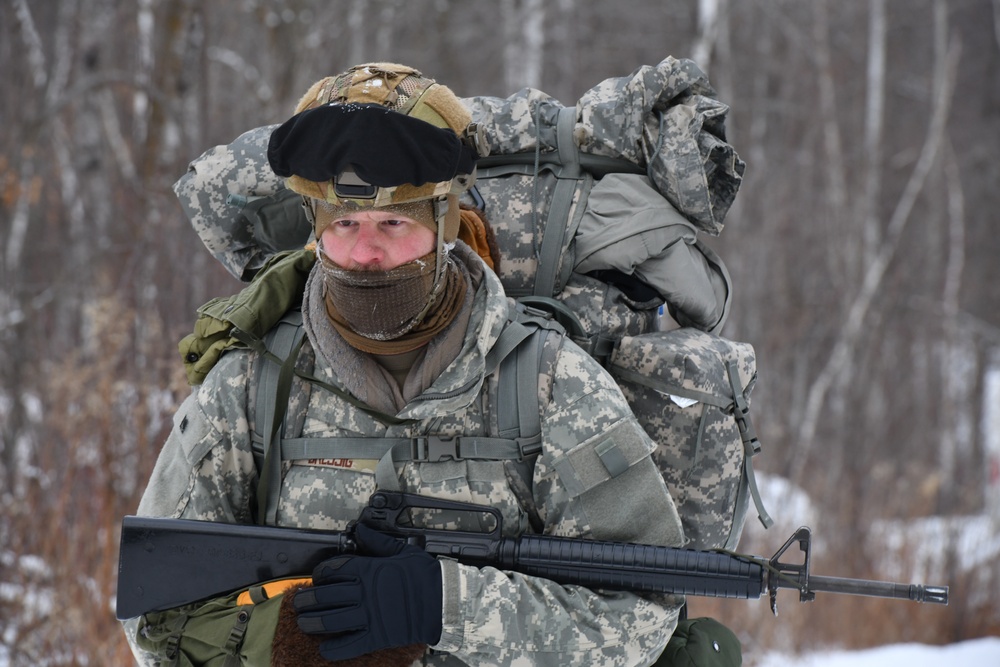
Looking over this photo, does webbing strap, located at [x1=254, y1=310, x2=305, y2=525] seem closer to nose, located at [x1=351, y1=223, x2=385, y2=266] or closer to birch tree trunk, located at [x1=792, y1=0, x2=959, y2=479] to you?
nose, located at [x1=351, y1=223, x2=385, y2=266]

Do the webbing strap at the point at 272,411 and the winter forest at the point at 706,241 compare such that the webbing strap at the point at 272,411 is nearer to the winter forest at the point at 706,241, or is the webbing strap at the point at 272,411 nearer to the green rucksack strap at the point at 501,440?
the green rucksack strap at the point at 501,440

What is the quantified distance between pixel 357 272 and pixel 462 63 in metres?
13.2

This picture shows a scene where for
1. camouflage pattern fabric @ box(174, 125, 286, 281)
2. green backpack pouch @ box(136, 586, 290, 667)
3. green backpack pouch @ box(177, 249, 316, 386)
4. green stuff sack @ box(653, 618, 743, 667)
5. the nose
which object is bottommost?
green stuff sack @ box(653, 618, 743, 667)

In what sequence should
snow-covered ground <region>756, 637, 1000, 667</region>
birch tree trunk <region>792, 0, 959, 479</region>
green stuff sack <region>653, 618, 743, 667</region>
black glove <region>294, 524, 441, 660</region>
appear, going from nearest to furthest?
black glove <region>294, 524, 441, 660</region> → green stuff sack <region>653, 618, 743, 667</region> → snow-covered ground <region>756, 637, 1000, 667</region> → birch tree trunk <region>792, 0, 959, 479</region>

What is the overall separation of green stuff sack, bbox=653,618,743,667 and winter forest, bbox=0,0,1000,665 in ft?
7.13

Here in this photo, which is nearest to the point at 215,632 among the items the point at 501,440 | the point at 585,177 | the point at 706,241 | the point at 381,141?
the point at 501,440

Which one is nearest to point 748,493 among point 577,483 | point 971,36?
point 577,483

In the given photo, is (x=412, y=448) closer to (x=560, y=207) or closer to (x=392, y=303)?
(x=392, y=303)

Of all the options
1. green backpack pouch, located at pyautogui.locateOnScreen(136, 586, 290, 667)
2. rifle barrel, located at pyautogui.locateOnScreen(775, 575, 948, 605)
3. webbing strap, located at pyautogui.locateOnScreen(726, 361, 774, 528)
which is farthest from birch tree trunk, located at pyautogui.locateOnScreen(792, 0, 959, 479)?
green backpack pouch, located at pyautogui.locateOnScreen(136, 586, 290, 667)

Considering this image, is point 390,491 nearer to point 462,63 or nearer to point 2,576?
point 2,576

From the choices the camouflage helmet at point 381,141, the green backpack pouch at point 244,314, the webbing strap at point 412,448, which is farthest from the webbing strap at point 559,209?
the green backpack pouch at point 244,314

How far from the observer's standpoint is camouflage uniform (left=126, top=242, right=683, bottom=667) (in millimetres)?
2096

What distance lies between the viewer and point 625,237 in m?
2.39

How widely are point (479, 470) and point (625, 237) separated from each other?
664mm
